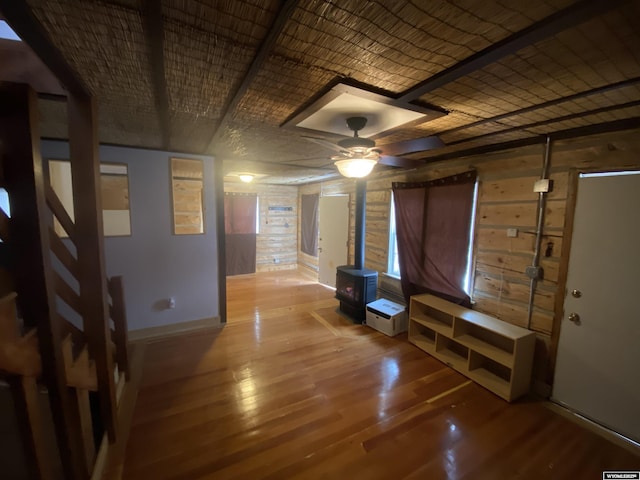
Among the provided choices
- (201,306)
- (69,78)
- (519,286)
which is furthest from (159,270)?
(519,286)

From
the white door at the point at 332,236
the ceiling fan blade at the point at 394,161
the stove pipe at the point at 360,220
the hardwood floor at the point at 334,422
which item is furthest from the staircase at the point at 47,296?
the white door at the point at 332,236

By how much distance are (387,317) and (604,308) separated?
1989 millimetres

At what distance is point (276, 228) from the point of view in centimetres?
677

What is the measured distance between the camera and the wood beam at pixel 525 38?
2.77 feet

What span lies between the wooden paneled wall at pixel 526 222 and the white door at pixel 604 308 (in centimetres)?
8

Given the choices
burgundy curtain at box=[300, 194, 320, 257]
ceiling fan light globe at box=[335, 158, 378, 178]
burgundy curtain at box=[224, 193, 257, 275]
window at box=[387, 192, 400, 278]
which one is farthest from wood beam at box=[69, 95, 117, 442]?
burgundy curtain at box=[300, 194, 320, 257]

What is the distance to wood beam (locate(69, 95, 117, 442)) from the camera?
1.47 m

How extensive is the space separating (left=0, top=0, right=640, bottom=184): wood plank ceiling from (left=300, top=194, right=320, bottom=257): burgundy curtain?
4234 millimetres

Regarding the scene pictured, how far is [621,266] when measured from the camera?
1.91 m

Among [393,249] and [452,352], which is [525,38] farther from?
[393,249]

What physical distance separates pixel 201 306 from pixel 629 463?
4193mm

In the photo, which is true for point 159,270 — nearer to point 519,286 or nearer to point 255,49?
point 255,49

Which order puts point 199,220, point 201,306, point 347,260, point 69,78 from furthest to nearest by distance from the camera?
point 347,260 → point 199,220 → point 201,306 → point 69,78

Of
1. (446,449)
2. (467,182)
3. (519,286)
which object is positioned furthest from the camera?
(467,182)
